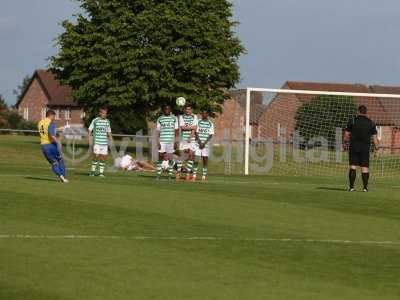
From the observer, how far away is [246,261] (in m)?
11.2

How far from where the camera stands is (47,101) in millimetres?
127188

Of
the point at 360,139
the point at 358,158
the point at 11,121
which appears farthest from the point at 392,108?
the point at 11,121

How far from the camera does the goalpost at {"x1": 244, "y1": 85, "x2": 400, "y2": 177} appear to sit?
38.8m

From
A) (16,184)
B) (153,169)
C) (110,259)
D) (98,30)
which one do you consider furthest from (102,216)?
(98,30)

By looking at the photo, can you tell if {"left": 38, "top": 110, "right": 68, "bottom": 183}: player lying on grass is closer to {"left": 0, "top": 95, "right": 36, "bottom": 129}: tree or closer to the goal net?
the goal net

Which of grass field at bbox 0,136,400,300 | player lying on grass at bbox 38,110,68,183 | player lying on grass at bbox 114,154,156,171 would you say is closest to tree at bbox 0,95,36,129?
player lying on grass at bbox 114,154,156,171

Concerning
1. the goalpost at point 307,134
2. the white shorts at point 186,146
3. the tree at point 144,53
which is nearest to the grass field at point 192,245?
the white shorts at point 186,146

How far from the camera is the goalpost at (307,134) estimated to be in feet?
127

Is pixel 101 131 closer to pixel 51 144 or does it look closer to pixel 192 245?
pixel 51 144

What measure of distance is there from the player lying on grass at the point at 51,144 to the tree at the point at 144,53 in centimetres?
3353

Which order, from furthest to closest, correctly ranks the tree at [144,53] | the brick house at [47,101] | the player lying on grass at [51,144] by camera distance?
the brick house at [47,101], the tree at [144,53], the player lying on grass at [51,144]

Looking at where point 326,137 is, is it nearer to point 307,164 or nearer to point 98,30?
point 307,164

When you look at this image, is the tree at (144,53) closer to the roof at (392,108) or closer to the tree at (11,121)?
the roof at (392,108)

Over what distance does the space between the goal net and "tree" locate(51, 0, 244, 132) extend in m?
15.1
